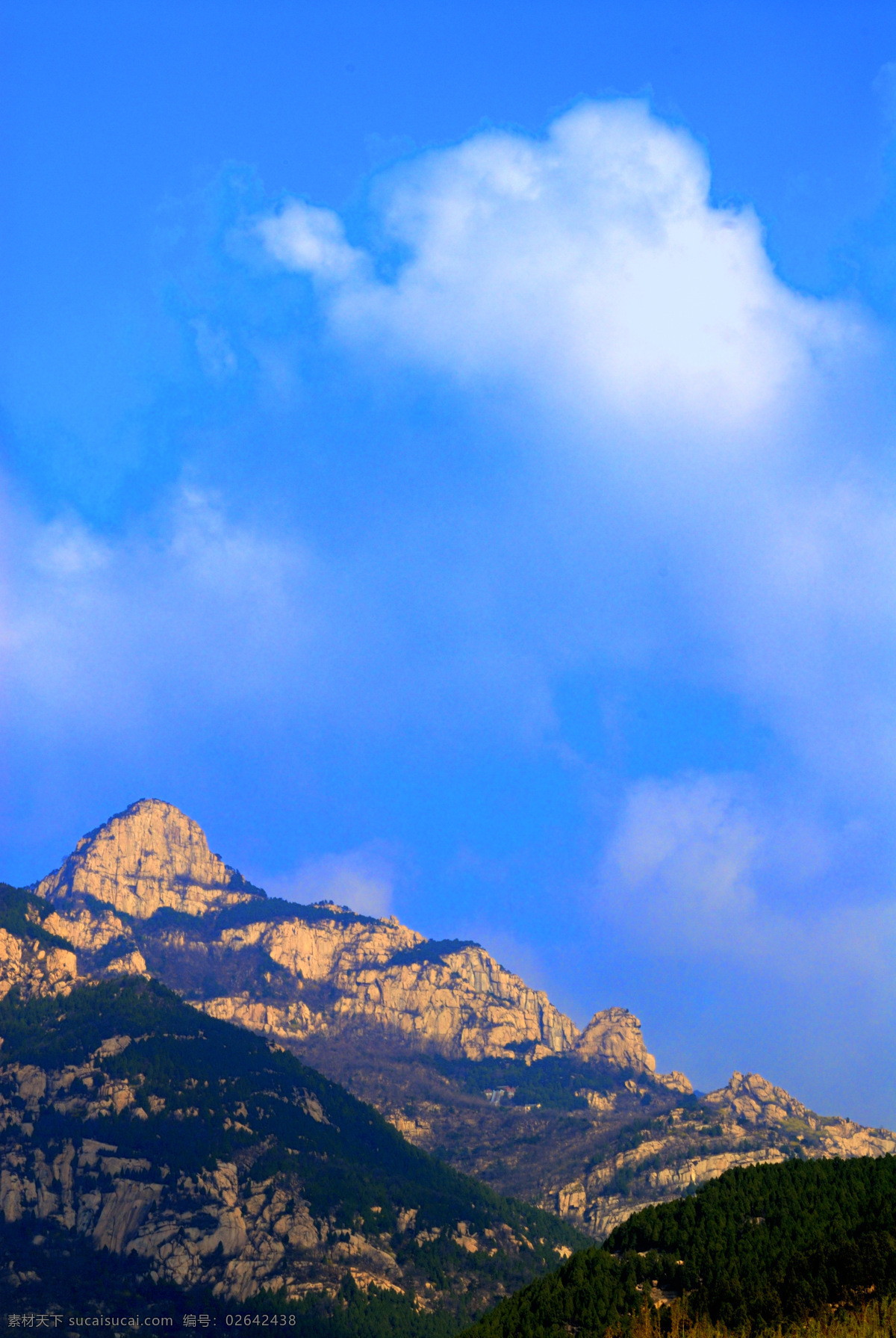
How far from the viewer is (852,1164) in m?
162

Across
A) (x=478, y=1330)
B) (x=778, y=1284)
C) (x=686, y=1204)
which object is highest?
(x=686, y=1204)

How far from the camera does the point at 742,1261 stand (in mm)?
126188

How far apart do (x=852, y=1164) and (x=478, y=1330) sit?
6383cm

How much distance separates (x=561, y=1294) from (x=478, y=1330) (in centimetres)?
1145

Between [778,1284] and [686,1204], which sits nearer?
[778,1284]

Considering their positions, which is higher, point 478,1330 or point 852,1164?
point 852,1164

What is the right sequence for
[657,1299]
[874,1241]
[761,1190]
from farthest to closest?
[761,1190], [657,1299], [874,1241]

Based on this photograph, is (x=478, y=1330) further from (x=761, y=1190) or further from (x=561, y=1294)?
(x=761, y=1190)

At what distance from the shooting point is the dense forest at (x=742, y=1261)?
110688mm

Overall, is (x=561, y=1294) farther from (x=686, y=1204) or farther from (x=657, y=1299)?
(x=686, y=1204)

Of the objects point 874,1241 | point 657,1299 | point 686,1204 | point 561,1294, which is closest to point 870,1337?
point 874,1241

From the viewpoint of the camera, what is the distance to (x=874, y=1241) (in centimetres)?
11250

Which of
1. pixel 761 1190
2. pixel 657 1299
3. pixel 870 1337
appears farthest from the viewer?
pixel 761 1190

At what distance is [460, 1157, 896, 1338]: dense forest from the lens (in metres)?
111
